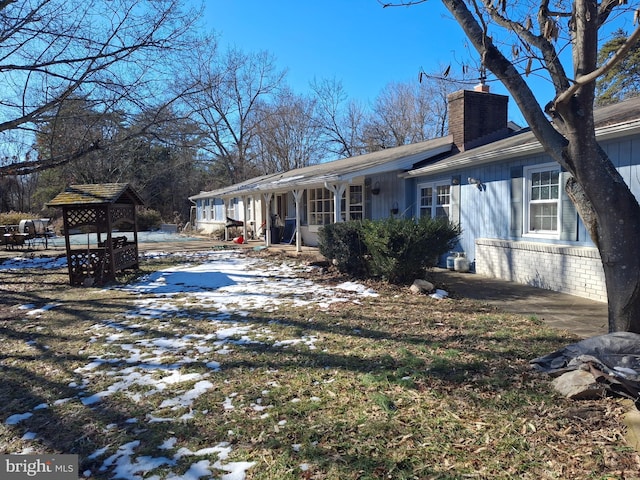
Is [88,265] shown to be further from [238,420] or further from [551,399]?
[551,399]

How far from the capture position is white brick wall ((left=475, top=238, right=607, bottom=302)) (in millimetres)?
6654

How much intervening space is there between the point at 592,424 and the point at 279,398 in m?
2.33

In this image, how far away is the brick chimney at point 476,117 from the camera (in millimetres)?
11344

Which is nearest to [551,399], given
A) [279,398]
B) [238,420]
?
[279,398]

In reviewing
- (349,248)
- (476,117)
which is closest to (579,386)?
(349,248)

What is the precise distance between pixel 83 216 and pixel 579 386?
10.5 m

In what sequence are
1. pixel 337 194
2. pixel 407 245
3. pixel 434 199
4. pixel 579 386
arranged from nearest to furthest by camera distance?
1. pixel 579 386
2. pixel 407 245
3. pixel 434 199
4. pixel 337 194

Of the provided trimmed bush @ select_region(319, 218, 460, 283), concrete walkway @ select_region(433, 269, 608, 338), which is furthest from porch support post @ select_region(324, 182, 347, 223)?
concrete walkway @ select_region(433, 269, 608, 338)

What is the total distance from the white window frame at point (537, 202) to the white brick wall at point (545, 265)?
9.2 inches

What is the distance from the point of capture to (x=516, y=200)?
330 inches

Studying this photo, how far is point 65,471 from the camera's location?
262cm

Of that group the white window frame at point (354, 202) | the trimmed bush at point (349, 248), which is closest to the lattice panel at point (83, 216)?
the trimmed bush at point (349, 248)

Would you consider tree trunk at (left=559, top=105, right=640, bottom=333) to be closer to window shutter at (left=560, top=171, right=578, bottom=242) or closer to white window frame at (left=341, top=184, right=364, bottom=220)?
window shutter at (left=560, top=171, right=578, bottom=242)

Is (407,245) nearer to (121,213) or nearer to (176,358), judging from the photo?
(176,358)
